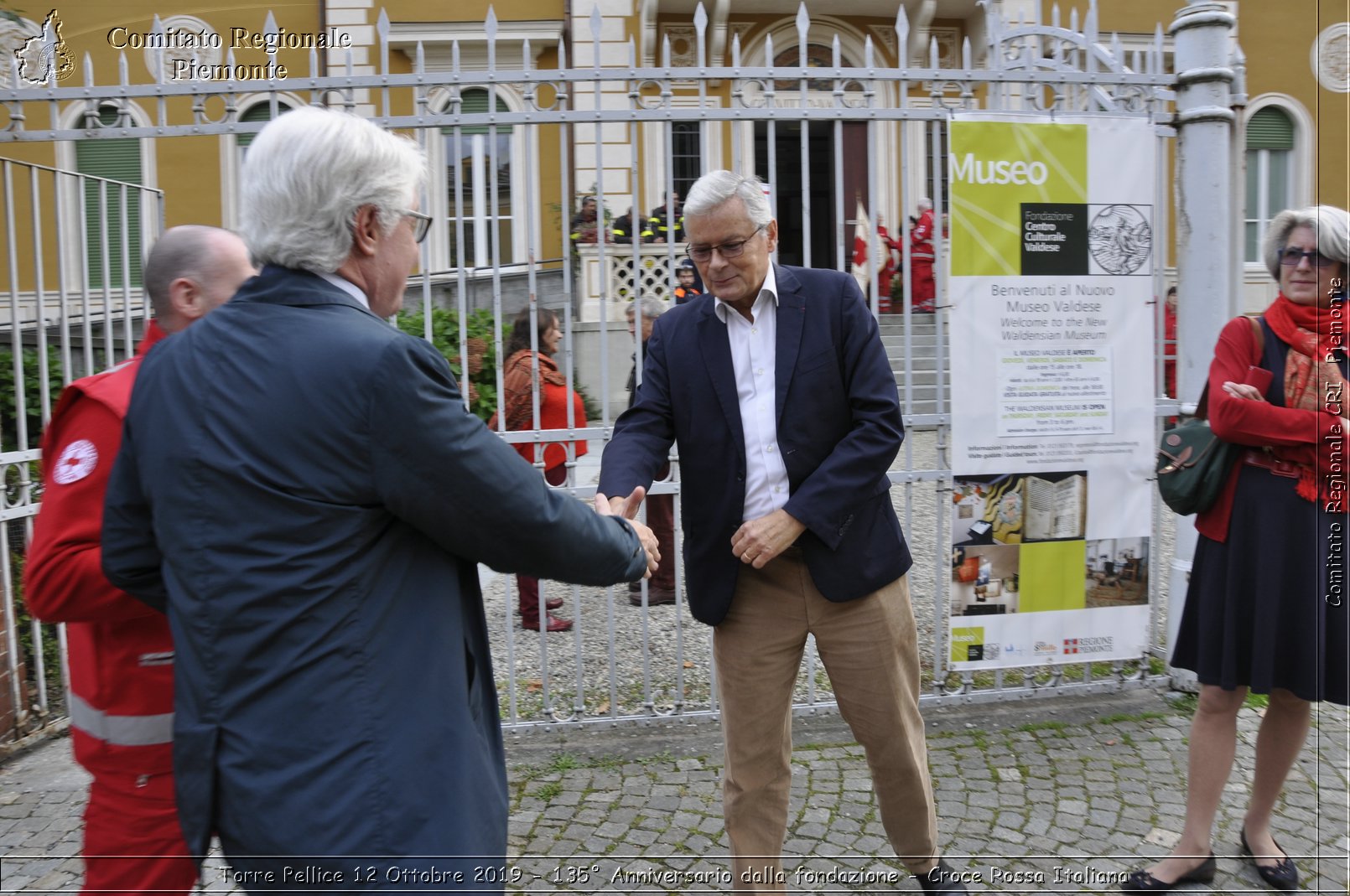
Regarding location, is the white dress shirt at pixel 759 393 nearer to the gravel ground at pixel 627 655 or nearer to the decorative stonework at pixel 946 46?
the gravel ground at pixel 627 655

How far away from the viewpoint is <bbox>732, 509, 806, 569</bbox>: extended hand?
8.70ft

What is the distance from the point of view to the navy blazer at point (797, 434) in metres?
2.77

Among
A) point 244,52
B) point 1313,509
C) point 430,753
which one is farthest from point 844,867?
point 244,52

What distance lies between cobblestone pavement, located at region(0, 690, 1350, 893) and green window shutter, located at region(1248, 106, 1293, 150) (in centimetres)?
1495

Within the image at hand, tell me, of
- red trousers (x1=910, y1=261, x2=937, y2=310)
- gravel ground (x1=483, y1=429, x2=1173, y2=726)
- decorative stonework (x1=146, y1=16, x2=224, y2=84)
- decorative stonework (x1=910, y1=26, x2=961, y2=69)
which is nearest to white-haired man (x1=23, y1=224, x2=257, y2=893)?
gravel ground (x1=483, y1=429, x2=1173, y2=726)

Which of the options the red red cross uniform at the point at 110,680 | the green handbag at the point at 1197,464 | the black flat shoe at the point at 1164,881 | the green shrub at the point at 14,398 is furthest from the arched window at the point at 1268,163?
the red red cross uniform at the point at 110,680

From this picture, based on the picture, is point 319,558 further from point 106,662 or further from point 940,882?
point 940,882

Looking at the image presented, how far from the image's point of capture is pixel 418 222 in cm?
186

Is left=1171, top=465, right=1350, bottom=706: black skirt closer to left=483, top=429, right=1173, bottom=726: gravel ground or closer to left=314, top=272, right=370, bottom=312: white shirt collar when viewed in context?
left=483, top=429, right=1173, bottom=726: gravel ground

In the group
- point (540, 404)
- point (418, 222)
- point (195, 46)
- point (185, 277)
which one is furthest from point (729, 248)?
point (195, 46)

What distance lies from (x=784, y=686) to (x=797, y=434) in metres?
0.74

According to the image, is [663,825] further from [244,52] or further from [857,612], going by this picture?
[244,52]

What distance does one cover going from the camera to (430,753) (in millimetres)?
1633

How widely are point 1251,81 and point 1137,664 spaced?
570 inches
